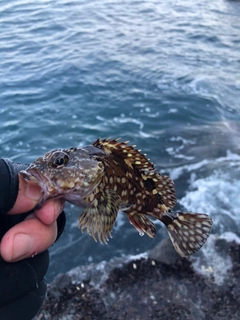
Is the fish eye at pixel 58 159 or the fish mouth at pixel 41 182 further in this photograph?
the fish eye at pixel 58 159

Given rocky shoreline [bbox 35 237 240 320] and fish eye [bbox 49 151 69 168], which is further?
rocky shoreline [bbox 35 237 240 320]

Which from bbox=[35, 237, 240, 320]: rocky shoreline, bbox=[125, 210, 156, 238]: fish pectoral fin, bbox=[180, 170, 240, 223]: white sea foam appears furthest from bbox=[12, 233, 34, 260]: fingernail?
bbox=[180, 170, 240, 223]: white sea foam

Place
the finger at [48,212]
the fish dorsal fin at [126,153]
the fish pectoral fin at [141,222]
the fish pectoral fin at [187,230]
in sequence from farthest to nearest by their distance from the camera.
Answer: the fish pectoral fin at [187,230]
the fish pectoral fin at [141,222]
the fish dorsal fin at [126,153]
the finger at [48,212]

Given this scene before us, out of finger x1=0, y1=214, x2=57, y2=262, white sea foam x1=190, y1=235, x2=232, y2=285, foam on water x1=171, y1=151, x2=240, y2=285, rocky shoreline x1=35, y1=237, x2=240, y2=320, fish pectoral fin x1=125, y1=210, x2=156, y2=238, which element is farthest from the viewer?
foam on water x1=171, y1=151, x2=240, y2=285

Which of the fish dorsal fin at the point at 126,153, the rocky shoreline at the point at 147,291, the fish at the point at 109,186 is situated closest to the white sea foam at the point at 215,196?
the rocky shoreline at the point at 147,291

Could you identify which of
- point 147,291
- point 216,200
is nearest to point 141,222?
point 147,291

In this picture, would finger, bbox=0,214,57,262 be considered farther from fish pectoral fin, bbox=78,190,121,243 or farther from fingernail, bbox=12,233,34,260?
fish pectoral fin, bbox=78,190,121,243

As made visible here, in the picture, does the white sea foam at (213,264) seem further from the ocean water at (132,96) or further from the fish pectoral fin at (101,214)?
the fish pectoral fin at (101,214)
